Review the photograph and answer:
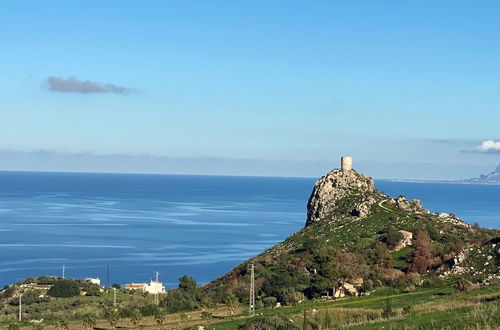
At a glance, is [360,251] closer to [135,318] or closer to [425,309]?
[135,318]

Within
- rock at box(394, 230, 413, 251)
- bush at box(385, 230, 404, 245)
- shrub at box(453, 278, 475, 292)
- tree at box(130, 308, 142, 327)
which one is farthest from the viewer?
bush at box(385, 230, 404, 245)

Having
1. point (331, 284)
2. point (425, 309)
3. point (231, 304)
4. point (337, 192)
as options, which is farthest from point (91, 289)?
point (425, 309)

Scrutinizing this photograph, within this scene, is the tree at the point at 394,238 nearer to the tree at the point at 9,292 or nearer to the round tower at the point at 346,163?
the round tower at the point at 346,163

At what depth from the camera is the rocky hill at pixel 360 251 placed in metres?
64.9

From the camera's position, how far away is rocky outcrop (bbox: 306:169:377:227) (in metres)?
96.8

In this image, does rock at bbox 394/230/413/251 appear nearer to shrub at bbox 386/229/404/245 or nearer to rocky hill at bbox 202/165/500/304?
rocky hill at bbox 202/165/500/304

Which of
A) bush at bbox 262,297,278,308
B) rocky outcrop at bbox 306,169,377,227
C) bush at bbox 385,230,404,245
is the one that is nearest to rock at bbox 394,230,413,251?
bush at bbox 385,230,404,245

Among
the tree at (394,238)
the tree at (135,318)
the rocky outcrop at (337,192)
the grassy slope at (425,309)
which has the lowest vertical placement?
the tree at (135,318)

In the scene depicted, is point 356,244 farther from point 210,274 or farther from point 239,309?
point 210,274

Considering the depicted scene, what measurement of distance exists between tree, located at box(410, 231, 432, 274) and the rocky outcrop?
61.8 feet

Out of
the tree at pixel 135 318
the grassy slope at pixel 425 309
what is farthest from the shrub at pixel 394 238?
the tree at pixel 135 318

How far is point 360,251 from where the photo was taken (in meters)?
75.6

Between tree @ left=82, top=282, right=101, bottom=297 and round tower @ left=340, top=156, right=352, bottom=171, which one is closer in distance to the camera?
tree @ left=82, top=282, right=101, bottom=297

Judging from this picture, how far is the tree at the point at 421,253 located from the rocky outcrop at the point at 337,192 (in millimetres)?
18835
